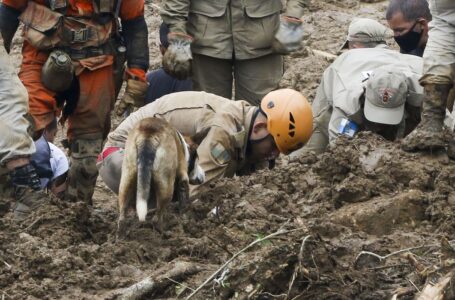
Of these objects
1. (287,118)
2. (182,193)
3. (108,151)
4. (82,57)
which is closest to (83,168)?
(82,57)

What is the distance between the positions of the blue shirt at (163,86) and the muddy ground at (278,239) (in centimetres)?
183

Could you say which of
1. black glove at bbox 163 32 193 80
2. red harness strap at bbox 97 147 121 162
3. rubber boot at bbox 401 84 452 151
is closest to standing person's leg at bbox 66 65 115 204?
black glove at bbox 163 32 193 80

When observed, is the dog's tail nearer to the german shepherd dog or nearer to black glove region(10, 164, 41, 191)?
the german shepherd dog

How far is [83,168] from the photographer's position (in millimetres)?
9570

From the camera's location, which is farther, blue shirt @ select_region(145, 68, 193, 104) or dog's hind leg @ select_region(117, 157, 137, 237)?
blue shirt @ select_region(145, 68, 193, 104)

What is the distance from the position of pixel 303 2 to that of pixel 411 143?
2.05m

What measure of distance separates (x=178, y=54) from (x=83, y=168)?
1.15 metres

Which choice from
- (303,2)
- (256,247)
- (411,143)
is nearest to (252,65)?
(303,2)

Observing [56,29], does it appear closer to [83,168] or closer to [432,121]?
→ [83,168]

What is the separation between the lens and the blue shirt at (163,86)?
1030 centimetres

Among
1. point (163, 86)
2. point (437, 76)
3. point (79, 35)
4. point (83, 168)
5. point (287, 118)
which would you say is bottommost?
point (83, 168)

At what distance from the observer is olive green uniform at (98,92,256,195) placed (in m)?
8.23

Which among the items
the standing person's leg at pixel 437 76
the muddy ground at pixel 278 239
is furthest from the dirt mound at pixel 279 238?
the standing person's leg at pixel 437 76

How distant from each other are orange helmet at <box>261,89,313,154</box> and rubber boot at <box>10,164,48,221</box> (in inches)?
64.7
